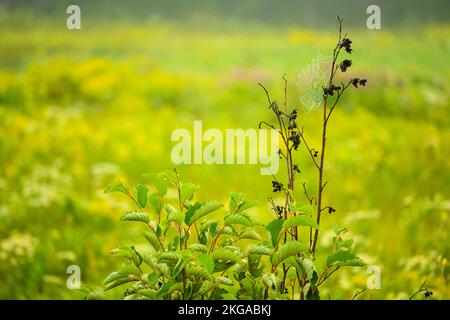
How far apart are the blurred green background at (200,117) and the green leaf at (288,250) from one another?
0.68 meters

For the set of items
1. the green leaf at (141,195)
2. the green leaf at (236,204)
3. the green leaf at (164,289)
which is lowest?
the green leaf at (164,289)

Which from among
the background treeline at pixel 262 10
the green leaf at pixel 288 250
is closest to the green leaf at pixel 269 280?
the green leaf at pixel 288 250

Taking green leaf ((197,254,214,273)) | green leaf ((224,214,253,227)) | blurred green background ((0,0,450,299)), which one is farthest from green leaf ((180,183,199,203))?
blurred green background ((0,0,450,299))

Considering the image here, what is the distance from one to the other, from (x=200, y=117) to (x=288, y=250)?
17.8 ft

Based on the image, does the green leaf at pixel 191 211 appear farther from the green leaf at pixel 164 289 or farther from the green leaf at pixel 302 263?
the green leaf at pixel 302 263

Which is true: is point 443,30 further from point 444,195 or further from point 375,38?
point 444,195

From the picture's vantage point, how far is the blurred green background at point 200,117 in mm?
4234

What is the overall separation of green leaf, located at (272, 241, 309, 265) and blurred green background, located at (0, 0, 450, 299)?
2.23 feet

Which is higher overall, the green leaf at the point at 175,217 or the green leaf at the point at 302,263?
the green leaf at the point at 175,217

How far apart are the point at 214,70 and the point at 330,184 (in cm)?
403

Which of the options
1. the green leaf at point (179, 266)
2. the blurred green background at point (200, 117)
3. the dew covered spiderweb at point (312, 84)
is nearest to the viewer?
the green leaf at point (179, 266)

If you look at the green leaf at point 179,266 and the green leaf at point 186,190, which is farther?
the green leaf at point 186,190

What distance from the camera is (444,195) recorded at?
4.93 meters

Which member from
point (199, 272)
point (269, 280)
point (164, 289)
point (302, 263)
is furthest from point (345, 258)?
point (164, 289)
